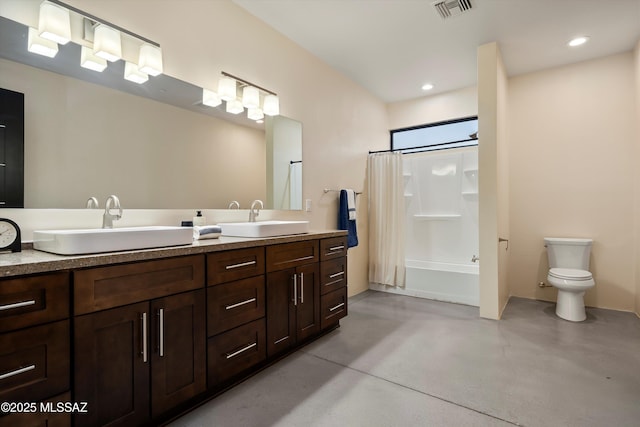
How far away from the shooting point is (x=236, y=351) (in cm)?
175

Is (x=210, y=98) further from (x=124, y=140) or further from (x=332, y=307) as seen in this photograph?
(x=332, y=307)

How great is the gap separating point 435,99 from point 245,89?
2905 mm

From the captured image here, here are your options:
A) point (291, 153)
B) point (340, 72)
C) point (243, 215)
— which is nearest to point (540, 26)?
point (340, 72)

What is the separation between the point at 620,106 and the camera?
3.19 meters

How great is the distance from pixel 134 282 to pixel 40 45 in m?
1.27

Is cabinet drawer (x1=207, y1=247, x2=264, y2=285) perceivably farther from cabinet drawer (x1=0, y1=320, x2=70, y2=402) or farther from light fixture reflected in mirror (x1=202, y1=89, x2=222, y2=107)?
light fixture reflected in mirror (x1=202, y1=89, x2=222, y2=107)

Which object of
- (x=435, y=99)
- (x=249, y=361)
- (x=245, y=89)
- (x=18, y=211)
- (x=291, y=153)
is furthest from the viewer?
(x=435, y=99)

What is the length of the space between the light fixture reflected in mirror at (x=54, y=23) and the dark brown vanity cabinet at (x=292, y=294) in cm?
155

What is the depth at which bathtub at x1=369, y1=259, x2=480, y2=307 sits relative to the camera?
3484 mm

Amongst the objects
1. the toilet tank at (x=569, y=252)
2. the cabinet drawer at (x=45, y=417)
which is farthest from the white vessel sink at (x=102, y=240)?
the toilet tank at (x=569, y=252)

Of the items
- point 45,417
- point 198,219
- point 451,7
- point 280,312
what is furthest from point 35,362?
point 451,7

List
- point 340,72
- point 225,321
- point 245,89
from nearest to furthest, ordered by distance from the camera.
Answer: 1. point 225,321
2. point 245,89
3. point 340,72

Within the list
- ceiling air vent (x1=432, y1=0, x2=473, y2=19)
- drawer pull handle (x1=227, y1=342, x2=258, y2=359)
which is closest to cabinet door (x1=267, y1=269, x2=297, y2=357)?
drawer pull handle (x1=227, y1=342, x2=258, y2=359)

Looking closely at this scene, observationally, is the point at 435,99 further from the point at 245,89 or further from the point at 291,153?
the point at 245,89
